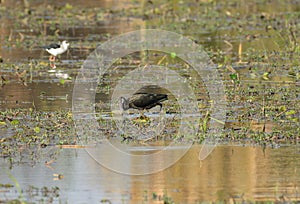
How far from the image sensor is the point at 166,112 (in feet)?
36.6

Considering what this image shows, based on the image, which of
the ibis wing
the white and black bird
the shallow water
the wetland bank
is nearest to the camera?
the shallow water

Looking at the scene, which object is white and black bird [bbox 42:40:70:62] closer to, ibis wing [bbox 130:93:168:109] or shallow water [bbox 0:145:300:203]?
ibis wing [bbox 130:93:168:109]

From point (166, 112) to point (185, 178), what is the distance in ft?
10.3

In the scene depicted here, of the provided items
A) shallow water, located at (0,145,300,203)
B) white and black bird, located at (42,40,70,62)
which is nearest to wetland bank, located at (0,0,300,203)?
→ shallow water, located at (0,145,300,203)

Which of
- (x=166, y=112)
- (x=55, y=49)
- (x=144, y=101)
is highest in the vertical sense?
(x=55, y=49)

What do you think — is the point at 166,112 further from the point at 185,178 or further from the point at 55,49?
the point at 55,49

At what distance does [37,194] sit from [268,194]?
1.92 metres

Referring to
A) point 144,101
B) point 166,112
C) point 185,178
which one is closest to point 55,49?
point 166,112

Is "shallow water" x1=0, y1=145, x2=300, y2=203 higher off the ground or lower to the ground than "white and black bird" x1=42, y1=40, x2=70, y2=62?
Answer: lower

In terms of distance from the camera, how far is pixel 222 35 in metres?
20.0

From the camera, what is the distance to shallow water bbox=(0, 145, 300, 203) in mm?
7383

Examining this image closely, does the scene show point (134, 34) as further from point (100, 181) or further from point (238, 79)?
point (100, 181)

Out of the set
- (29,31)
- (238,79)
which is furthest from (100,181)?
(29,31)

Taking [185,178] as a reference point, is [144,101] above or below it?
above
